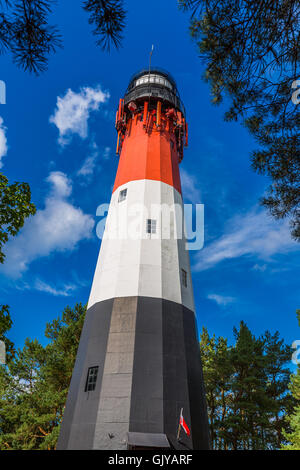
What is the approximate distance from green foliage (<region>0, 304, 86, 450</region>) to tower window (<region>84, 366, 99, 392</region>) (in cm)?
1150

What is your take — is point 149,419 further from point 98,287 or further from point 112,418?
point 98,287

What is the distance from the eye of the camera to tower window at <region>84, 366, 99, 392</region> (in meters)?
11.2

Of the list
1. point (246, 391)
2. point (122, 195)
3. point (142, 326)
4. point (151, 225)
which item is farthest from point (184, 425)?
point (246, 391)

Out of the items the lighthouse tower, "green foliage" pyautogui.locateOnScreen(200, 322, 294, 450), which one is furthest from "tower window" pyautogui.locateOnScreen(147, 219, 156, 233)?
"green foliage" pyautogui.locateOnScreen(200, 322, 294, 450)

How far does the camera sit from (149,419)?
396 inches

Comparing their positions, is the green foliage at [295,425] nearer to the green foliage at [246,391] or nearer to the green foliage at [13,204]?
the green foliage at [246,391]

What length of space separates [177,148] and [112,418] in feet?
51.8

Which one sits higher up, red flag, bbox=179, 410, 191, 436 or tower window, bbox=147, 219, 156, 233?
tower window, bbox=147, 219, 156, 233

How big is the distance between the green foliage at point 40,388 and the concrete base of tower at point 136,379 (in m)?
11.2

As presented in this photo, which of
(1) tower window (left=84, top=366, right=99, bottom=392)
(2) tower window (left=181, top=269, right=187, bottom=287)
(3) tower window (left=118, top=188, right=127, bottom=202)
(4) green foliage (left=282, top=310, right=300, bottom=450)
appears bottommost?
(1) tower window (left=84, top=366, right=99, bottom=392)

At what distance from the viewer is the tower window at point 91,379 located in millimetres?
11195

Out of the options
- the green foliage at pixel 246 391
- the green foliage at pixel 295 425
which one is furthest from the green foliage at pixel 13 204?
the green foliage at pixel 246 391

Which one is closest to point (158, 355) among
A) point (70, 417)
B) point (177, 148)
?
point (70, 417)

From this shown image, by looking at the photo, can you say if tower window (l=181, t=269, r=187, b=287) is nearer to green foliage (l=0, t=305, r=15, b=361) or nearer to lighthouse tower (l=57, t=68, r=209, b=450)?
lighthouse tower (l=57, t=68, r=209, b=450)
